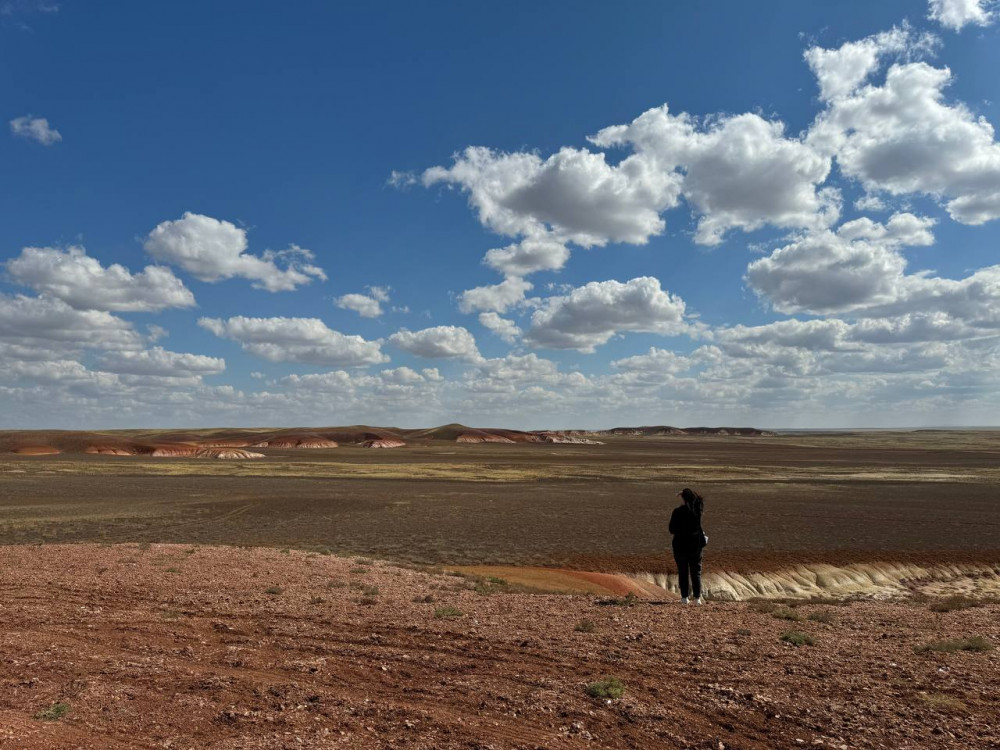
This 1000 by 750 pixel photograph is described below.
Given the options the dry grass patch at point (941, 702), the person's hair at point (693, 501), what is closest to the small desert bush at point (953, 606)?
the person's hair at point (693, 501)

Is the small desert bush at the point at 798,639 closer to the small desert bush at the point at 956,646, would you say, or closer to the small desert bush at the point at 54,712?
the small desert bush at the point at 956,646

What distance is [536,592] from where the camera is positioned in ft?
53.8

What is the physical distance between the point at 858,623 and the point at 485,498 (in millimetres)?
36679

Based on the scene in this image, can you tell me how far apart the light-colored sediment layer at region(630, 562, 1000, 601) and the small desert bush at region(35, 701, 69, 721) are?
18165 mm

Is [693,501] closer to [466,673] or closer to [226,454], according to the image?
[466,673]

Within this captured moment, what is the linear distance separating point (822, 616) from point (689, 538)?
3.02 meters

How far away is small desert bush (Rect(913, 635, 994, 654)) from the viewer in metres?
9.96

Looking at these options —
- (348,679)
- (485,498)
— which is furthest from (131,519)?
(348,679)

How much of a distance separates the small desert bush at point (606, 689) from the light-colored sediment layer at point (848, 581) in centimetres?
1362

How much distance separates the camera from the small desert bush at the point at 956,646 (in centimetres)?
996

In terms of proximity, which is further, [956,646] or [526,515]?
[526,515]

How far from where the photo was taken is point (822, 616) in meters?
12.5

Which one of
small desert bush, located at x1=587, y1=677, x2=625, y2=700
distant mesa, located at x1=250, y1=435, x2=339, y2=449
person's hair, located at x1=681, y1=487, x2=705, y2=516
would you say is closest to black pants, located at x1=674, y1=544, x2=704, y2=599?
person's hair, located at x1=681, y1=487, x2=705, y2=516

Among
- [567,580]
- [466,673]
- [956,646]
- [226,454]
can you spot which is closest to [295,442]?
[226,454]
